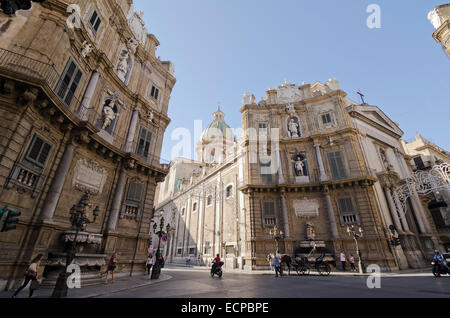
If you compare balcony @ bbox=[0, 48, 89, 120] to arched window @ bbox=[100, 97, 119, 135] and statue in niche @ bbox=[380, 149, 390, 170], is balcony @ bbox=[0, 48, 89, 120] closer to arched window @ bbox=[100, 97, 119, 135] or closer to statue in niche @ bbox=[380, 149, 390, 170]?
arched window @ bbox=[100, 97, 119, 135]

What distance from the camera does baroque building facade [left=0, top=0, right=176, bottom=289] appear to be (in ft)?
24.4

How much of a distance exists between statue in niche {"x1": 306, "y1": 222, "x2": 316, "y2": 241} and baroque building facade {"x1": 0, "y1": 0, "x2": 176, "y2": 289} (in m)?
13.2

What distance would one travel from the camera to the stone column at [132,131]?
1340 cm

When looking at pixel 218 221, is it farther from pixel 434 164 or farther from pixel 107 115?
pixel 434 164

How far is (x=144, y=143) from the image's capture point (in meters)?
15.0

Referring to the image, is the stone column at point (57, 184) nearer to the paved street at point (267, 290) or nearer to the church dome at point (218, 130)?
the paved street at point (267, 290)

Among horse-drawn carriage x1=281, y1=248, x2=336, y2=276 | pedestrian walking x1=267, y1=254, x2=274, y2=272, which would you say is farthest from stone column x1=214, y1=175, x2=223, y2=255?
horse-drawn carriage x1=281, y1=248, x2=336, y2=276

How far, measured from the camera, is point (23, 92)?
732 cm

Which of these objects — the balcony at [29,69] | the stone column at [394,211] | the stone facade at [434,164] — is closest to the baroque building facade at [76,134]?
the balcony at [29,69]

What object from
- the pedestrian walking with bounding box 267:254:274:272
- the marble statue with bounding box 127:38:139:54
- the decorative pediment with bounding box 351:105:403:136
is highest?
the decorative pediment with bounding box 351:105:403:136

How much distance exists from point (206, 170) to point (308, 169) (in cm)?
1815

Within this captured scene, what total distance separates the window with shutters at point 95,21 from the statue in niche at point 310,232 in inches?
835

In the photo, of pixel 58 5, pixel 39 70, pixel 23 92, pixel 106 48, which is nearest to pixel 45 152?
pixel 23 92

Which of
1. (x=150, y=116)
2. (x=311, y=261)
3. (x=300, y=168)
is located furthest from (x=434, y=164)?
(x=150, y=116)
